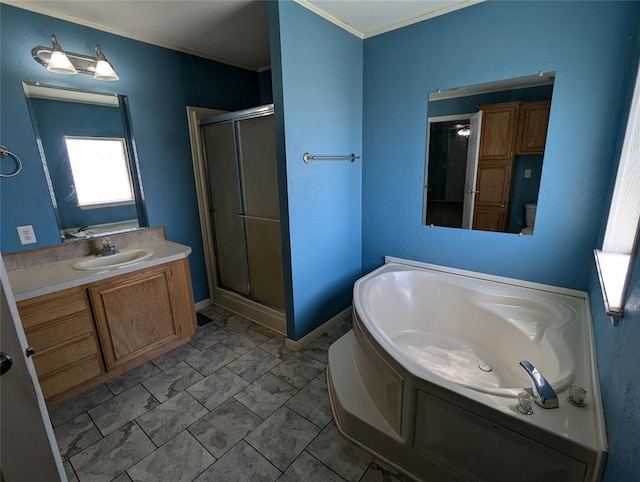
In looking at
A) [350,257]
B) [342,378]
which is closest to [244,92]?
[350,257]

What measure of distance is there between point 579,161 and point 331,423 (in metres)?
2.08

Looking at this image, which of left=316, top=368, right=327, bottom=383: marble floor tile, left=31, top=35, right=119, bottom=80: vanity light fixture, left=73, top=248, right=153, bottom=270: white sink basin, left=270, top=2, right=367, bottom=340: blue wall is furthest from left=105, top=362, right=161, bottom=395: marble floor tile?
left=31, top=35, right=119, bottom=80: vanity light fixture

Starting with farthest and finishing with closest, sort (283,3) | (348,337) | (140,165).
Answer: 1. (140,165)
2. (348,337)
3. (283,3)

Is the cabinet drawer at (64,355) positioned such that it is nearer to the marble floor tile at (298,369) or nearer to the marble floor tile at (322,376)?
the marble floor tile at (298,369)

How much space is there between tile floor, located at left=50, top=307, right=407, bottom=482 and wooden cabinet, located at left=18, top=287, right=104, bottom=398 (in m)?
0.19

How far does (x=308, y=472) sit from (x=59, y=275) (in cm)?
180

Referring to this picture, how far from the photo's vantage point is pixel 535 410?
1.08 m

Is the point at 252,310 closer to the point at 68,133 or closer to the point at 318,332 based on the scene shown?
the point at 318,332

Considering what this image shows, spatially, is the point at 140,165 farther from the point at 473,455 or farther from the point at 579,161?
the point at 579,161

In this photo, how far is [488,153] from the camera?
2.04 m

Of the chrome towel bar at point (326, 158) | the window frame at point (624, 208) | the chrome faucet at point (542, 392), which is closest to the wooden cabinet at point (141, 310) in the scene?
the chrome towel bar at point (326, 158)

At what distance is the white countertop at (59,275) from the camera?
5.31ft

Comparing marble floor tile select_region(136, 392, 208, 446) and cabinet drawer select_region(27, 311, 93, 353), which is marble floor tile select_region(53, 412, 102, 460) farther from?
cabinet drawer select_region(27, 311, 93, 353)

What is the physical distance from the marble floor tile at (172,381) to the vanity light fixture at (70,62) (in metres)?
2.01
